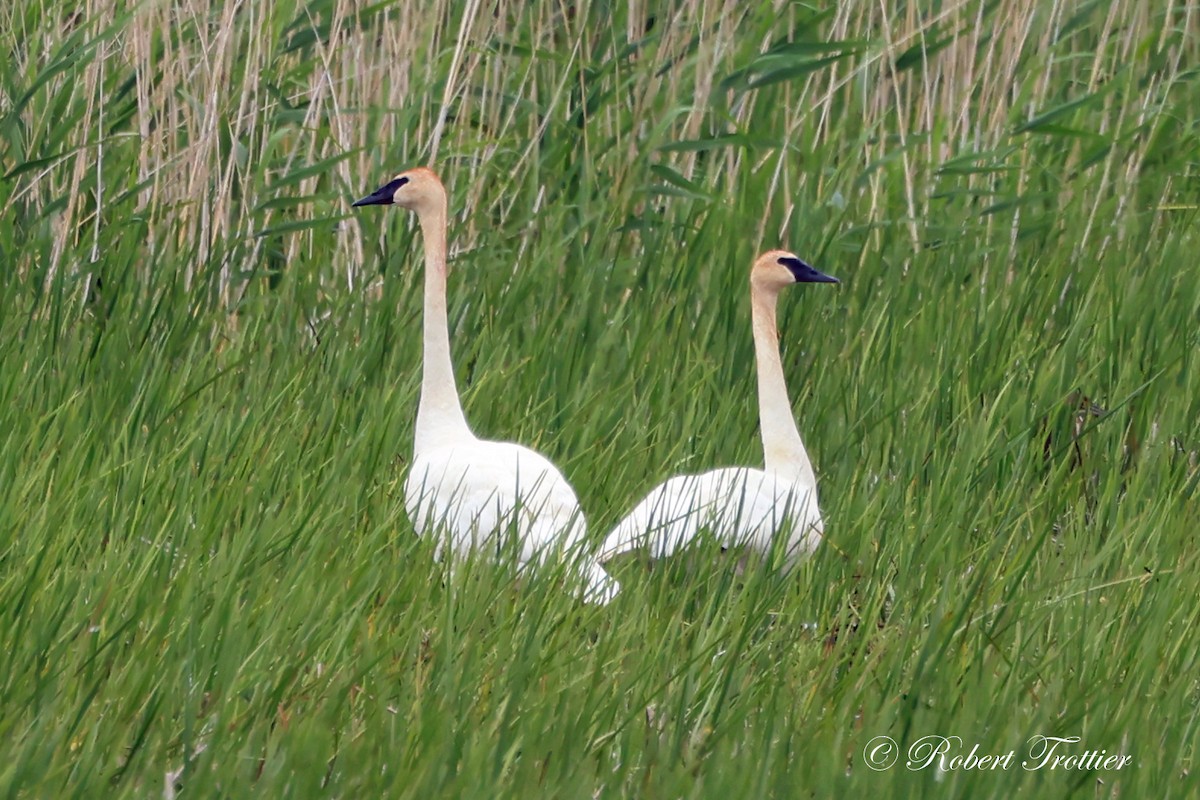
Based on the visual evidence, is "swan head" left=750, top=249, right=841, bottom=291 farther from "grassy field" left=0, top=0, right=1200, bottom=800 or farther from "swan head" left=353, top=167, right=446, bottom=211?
"swan head" left=353, top=167, right=446, bottom=211

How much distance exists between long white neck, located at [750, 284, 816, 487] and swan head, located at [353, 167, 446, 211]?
0.73 meters

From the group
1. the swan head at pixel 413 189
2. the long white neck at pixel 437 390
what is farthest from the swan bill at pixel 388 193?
the long white neck at pixel 437 390

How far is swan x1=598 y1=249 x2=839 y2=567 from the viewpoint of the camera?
10.7ft

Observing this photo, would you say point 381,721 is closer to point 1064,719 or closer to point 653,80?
point 1064,719

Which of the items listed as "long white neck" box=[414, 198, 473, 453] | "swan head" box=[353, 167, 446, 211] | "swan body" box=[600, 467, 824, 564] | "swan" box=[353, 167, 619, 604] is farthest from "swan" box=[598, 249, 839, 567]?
"swan head" box=[353, 167, 446, 211]

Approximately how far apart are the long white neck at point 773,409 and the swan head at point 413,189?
73cm

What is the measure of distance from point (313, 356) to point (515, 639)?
158cm

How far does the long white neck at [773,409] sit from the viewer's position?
374 centimetres

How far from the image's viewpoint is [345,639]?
261 centimetres

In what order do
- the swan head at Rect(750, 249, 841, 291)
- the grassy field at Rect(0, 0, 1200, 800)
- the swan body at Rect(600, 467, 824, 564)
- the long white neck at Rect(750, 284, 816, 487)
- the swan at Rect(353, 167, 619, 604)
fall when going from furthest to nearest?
the swan head at Rect(750, 249, 841, 291) < the long white neck at Rect(750, 284, 816, 487) < the swan body at Rect(600, 467, 824, 564) < the swan at Rect(353, 167, 619, 604) < the grassy field at Rect(0, 0, 1200, 800)

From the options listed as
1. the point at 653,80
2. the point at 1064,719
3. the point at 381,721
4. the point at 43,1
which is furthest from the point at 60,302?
the point at 1064,719

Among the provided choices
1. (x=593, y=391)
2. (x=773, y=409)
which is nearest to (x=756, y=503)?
(x=773, y=409)

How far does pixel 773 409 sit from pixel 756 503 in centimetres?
41

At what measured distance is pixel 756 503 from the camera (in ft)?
11.5
